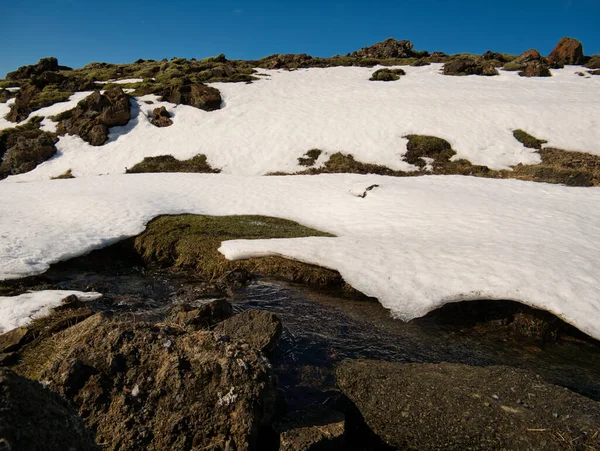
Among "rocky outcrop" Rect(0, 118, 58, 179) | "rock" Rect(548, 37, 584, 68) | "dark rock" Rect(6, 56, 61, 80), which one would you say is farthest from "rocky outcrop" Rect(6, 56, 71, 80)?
"rock" Rect(548, 37, 584, 68)

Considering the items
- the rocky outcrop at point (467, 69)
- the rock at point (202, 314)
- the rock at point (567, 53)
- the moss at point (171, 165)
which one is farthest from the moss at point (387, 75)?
the rock at point (202, 314)

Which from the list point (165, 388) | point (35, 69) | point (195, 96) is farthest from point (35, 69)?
point (165, 388)

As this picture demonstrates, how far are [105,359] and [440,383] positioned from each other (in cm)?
648

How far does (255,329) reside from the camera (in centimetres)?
999

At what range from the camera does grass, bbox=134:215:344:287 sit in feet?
49.8

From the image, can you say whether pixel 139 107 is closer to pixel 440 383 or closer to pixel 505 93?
pixel 505 93

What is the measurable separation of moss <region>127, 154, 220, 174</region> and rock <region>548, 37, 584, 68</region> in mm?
57863

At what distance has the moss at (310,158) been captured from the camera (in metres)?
35.5

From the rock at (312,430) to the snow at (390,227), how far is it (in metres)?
6.09

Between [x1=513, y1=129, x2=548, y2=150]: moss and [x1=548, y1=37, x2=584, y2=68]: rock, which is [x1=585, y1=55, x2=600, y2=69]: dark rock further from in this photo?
[x1=513, y1=129, x2=548, y2=150]: moss

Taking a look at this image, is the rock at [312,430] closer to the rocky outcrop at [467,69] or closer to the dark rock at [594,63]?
the rocky outcrop at [467,69]

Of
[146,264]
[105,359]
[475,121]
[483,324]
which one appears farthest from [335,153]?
[105,359]

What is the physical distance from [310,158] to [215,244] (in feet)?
67.9

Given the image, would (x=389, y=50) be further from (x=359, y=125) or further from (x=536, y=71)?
(x=359, y=125)
